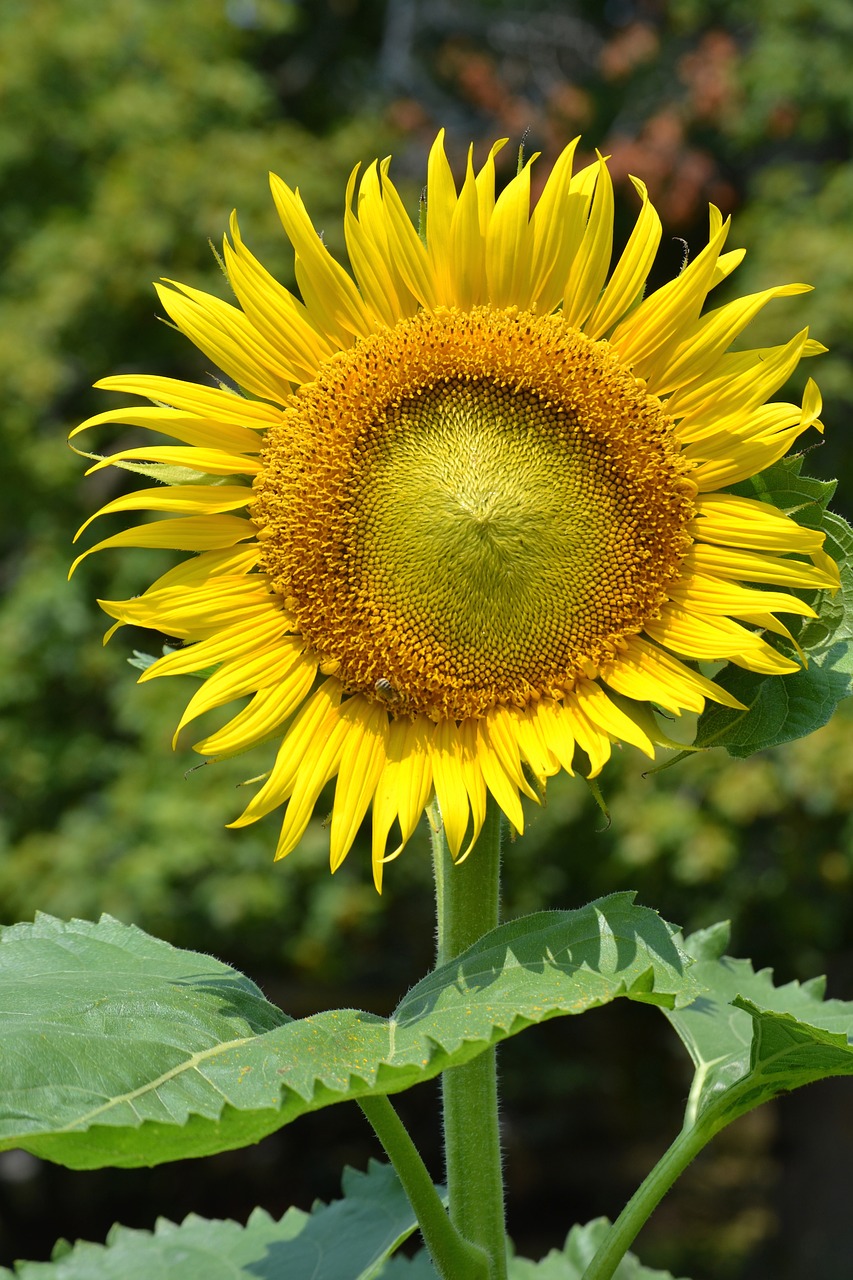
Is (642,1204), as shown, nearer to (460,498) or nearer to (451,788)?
(451,788)

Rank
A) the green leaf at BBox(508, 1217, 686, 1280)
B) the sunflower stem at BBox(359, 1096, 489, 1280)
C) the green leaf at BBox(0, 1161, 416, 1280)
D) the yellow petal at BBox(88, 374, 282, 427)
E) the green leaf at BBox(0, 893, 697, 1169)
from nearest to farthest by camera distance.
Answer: the green leaf at BBox(0, 893, 697, 1169) < the sunflower stem at BBox(359, 1096, 489, 1280) < the yellow petal at BBox(88, 374, 282, 427) < the green leaf at BBox(0, 1161, 416, 1280) < the green leaf at BBox(508, 1217, 686, 1280)

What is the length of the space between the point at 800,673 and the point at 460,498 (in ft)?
1.30

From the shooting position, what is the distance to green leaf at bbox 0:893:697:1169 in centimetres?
111

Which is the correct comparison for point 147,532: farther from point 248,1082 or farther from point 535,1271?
point 535,1271

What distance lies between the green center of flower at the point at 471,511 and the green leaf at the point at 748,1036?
413 millimetres

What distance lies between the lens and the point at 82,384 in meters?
6.64

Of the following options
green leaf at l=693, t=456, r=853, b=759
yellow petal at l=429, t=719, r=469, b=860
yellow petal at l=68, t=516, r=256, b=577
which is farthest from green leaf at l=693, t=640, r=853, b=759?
yellow petal at l=68, t=516, r=256, b=577

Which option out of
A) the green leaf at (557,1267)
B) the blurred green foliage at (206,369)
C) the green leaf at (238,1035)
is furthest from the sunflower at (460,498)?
the blurred green foliage at (206,369)

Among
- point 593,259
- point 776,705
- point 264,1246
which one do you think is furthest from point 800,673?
point 264,1246

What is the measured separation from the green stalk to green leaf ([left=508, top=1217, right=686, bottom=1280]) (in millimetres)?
628

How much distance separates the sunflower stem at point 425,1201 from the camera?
4.44ft

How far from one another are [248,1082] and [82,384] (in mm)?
5870

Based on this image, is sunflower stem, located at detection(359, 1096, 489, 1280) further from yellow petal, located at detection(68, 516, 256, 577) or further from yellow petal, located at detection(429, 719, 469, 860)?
yellow petal, located at detection(68, 516, 256, 577)

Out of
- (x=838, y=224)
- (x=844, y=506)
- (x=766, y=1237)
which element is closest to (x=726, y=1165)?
(x=766, y=1237)
